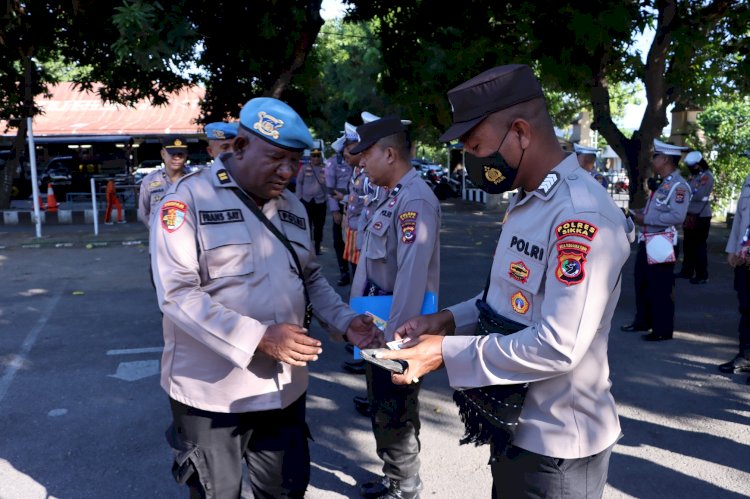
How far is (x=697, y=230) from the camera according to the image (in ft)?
29.1

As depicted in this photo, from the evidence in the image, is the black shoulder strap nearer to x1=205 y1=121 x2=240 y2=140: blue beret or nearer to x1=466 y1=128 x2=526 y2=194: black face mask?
x1=466 y1=128 x2=526 y2=194: black face mask

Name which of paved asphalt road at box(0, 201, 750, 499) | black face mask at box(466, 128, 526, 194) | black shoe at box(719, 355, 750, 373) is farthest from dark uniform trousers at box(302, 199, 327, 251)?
black face mask at box(466, 128, 526, 194)

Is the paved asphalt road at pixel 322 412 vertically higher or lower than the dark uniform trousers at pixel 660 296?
lower

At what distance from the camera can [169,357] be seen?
2299 millimetres

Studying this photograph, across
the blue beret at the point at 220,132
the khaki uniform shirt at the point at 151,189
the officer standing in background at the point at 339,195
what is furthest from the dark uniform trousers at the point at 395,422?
the officer standing in background at the point at 339,195

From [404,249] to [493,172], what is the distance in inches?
51.9

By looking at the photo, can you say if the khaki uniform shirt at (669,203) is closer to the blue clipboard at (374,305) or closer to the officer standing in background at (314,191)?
the blue clipboard at (374,305)

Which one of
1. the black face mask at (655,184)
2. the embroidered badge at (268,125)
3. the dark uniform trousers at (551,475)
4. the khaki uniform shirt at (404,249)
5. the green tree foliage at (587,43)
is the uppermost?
the green tree foliage at (587,43)

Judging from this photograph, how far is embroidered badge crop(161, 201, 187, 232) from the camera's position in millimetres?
2131

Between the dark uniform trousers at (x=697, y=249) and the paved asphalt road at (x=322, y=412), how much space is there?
734mm

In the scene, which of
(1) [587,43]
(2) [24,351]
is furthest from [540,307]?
(1) [587,43]

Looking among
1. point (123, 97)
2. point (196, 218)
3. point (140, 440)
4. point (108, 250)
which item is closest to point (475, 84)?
point (196, 218)

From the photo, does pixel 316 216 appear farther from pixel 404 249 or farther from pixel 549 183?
pixel 549 183

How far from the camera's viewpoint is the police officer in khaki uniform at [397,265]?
3.11 metres
